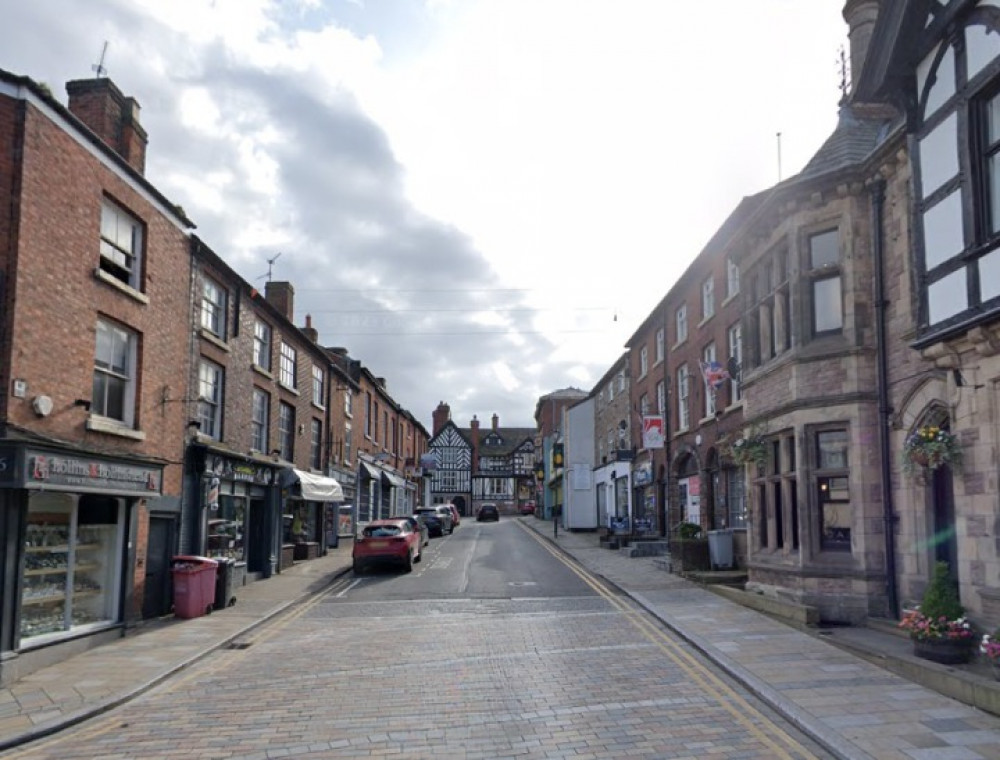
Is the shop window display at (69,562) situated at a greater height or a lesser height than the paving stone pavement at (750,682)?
greater

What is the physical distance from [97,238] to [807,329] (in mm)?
12122

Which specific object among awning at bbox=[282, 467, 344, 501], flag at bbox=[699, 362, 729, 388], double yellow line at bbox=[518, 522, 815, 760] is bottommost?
double yellow line at bbox=[518, 522, 815, 760]

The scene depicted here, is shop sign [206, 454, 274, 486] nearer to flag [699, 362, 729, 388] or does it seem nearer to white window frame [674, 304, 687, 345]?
flag [699, 362, 729, 388]

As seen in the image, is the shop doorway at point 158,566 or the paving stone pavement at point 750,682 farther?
the shop doorway at point 158,566

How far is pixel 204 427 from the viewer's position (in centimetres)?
1864

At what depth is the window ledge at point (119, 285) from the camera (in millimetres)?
13069

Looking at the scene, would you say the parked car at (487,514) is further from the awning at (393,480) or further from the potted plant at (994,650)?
the potted plant at (994,650)

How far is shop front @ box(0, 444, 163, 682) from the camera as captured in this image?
10.4 meters

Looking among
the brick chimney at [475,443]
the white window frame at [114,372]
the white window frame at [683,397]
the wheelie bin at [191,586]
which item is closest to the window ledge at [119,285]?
the white window frame at [114,372]

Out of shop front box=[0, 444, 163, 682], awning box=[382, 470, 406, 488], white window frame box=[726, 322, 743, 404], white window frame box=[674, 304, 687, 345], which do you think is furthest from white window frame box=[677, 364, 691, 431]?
awning box=[382, 470, 406, 488]

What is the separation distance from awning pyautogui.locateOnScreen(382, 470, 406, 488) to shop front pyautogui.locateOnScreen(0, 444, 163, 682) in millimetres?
27323

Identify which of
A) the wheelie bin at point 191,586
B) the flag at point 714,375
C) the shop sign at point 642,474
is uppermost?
the flag at point 714,375

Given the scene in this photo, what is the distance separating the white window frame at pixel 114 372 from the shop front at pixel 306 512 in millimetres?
9386

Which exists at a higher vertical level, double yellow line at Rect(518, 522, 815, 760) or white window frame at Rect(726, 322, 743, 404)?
white window frame at Rect(726, 322, 743, 404)
